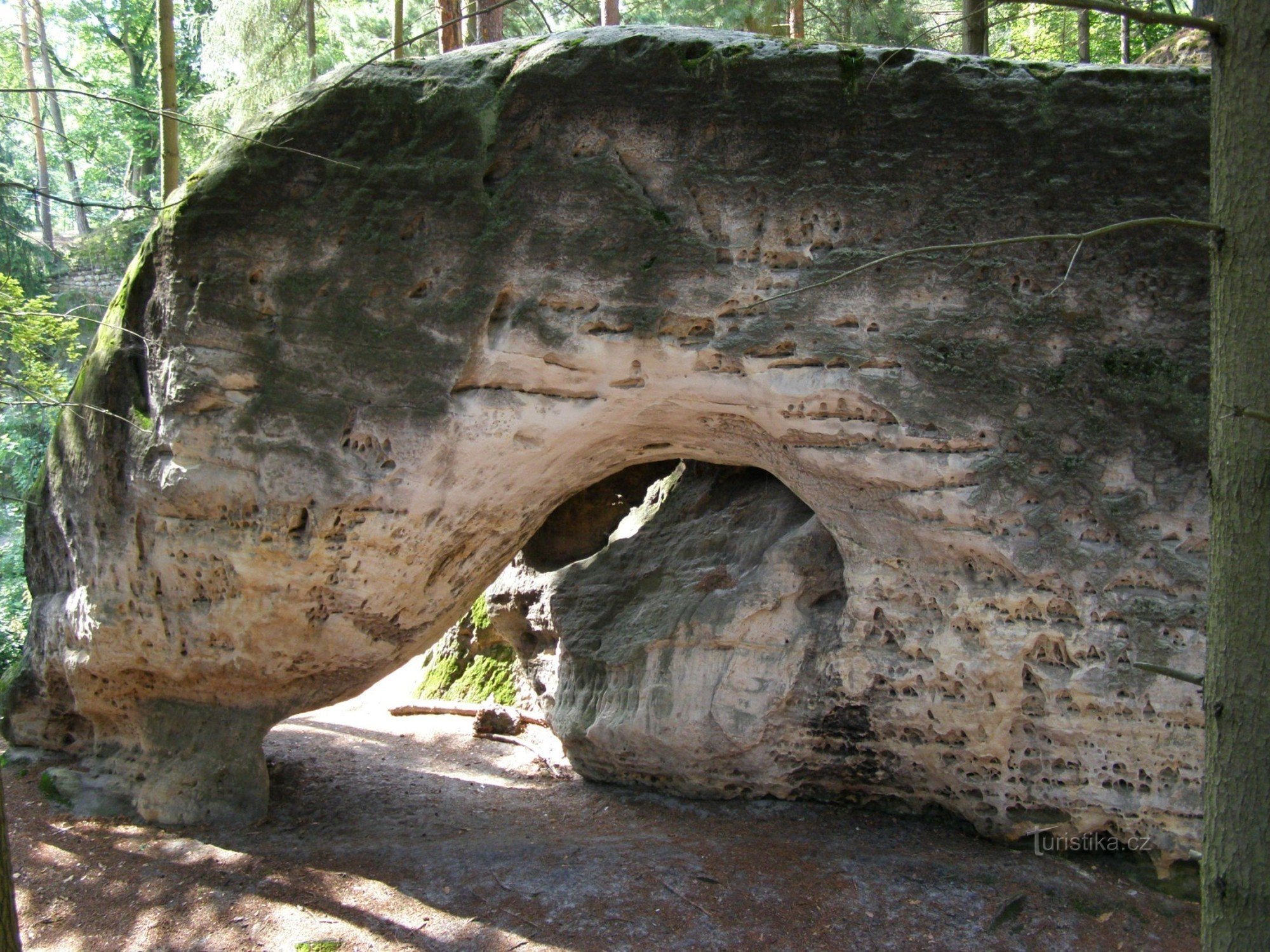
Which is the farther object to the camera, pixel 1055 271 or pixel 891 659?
pixel 891 659

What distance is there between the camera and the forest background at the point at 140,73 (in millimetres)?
8922

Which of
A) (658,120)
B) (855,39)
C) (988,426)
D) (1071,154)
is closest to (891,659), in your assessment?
(988,426)

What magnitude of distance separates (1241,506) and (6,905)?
12.7 ft

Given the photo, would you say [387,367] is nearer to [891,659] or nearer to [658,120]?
[658,120]

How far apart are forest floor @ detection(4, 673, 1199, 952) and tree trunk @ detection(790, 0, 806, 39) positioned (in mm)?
10056

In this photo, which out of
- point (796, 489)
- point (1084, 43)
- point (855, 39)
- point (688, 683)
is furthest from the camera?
point (1084, 43)

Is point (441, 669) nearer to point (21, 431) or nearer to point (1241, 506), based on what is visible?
point (1241, 506)

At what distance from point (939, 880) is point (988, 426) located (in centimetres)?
232

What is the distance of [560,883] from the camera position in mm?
5074

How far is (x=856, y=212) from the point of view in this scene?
491cm

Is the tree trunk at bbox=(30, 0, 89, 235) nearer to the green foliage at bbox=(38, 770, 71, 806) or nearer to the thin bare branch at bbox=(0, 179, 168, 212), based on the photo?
the green foliage at bbox=(38, 770, 71, 806)

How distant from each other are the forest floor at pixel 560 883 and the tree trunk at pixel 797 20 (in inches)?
396

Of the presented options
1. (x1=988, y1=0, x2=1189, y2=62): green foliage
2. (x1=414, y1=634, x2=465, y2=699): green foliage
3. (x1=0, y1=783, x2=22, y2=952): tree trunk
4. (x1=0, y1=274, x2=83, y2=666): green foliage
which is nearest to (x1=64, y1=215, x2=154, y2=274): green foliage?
(x1=0, y1=274, x2=83, y2=666): green foliage

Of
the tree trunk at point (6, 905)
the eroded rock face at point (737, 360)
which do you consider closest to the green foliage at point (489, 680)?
the eroded rock face at point (737, 360)
